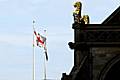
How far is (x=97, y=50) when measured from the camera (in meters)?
33.0

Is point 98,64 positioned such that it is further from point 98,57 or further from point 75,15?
point 75,15

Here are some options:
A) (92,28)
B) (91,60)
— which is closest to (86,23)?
(92,28)

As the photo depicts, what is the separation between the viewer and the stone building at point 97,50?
1279 inches

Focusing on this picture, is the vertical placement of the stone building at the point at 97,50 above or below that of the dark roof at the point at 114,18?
below

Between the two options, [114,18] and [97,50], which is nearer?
[97,50]

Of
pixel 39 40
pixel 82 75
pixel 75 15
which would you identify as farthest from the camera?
pixel 39 40

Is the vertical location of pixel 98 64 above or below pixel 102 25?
below

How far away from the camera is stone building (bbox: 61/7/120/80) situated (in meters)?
32.5

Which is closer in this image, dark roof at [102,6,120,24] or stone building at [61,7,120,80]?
stone building at [61,7,120,80]

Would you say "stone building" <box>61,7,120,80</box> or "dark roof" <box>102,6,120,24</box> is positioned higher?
"dark roof" <box>102,6,120,24</box>

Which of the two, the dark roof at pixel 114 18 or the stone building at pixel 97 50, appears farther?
the dark roof at pixel 114 18

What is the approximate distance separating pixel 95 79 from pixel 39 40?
11.4m

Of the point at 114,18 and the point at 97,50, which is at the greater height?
the point at 114,18

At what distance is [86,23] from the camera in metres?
34.0
